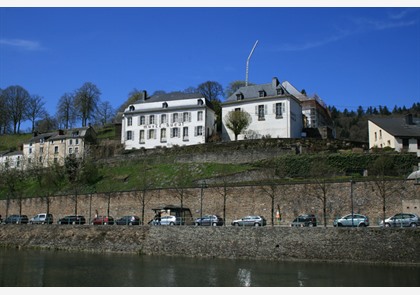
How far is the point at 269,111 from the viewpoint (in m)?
59.5

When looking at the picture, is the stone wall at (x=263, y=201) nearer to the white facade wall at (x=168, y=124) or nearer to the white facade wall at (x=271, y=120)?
the white facade wall at (x=168, y=124)

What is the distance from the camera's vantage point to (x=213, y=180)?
152 feet

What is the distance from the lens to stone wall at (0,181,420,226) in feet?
114

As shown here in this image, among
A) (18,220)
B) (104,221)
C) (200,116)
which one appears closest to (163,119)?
(200,116)

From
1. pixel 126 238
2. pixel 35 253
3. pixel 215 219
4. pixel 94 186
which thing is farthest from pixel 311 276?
pixel 94 186

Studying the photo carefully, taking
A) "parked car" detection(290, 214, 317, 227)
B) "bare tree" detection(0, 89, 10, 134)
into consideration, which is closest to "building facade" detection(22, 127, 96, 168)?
"bare tree" detection(0, 89, 10, 134)

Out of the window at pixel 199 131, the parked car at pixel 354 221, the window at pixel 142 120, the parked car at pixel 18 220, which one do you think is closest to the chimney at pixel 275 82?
the window at pixel 199 131

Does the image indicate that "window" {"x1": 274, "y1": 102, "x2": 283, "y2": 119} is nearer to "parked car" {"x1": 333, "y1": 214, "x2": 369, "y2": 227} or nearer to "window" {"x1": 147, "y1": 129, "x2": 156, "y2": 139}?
"window" {"x1": 147, "y1": 129, "x2": 156, "y2": 139}

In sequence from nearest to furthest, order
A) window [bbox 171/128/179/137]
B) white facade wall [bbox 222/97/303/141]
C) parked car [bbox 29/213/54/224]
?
parked car [bbox 29/213/54/224] < white facade wall [bbox 222/97/303/141] < window [bbox 171/128/179/137]

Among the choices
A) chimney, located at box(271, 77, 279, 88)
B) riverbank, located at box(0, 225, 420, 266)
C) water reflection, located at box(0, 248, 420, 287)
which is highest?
chimney, located at box(271, 77, 279, 88)

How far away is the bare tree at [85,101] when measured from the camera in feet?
305

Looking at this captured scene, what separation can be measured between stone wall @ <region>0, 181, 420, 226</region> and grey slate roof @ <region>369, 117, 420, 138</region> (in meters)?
16.8

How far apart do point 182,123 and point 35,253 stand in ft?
99.2

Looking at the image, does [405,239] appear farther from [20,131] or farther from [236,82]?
[20,131]
